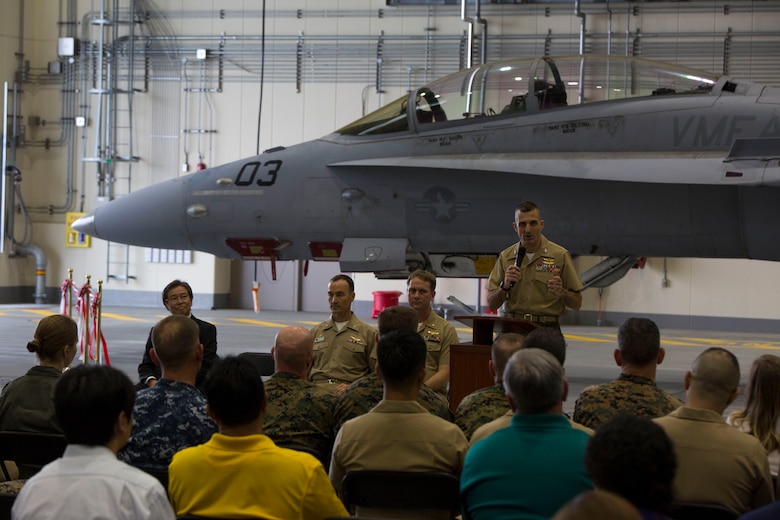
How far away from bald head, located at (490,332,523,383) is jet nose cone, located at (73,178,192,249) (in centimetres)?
728

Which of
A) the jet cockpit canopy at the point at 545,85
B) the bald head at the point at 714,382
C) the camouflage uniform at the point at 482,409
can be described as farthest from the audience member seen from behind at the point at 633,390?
the jet cockpit canopy at the point at 545,85

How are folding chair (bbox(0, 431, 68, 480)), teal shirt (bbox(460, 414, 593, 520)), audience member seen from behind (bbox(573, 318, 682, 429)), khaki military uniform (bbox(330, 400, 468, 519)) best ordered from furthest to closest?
audience member seen from behind (bbox(573, 318, 682, 429)) < folding chair (bbox(0, 431, 68, 480)) < khaki military uniform (bbox(330, 400, 468, 519)) < teal shirt (bbox(460, 414, 593, 520))

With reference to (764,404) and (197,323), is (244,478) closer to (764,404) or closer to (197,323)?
(764,404)

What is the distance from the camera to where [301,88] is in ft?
68.8

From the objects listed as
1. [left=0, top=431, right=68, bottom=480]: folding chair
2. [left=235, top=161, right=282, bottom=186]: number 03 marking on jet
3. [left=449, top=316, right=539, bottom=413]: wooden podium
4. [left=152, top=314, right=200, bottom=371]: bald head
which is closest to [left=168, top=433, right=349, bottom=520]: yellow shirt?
[left=152, top=314, right=200, bottom=371]: bald head

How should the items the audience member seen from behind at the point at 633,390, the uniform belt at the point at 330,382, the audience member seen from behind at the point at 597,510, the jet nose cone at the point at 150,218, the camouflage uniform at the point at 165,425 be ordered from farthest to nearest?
1. the jet nose cone at the point at 150,218
2. the uniform belt at the point at 330,382
3. the audience member seen from behind at the point at 633,390
4. the camouflage uniform at the point at 165,425
5. the audience member seen from behind at the point at 597,510

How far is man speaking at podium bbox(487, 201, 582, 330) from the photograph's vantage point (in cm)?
662

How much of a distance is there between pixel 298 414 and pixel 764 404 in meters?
1.99

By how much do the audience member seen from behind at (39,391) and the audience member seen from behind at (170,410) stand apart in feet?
2.11

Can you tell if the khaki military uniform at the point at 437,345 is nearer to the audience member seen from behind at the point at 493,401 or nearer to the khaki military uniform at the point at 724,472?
the audience member seen from behind at the point at 493,401

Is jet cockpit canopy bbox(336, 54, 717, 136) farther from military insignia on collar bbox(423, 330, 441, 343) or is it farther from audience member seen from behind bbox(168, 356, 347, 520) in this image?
audience member seen from behind bbox(168, 356, 347, 520)

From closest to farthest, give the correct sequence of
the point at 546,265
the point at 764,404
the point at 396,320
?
the point at 764,404
the point at 396,320
the point at 546,265

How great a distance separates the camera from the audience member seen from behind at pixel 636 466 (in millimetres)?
2096

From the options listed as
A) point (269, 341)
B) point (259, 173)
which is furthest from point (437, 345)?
point (269, 341)
